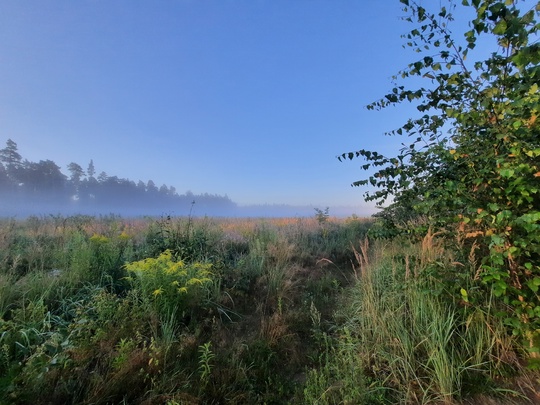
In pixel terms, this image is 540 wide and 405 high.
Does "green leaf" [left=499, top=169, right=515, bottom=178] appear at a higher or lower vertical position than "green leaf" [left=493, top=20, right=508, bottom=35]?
lower

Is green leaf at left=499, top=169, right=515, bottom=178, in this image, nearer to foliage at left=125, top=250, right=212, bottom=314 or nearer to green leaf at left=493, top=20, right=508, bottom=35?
green leaf at left=493, top=20, right=508, bottom=35

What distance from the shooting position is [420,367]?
8.10 ft

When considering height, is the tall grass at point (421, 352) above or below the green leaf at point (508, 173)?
below

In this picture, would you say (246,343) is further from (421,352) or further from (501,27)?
(501,27)

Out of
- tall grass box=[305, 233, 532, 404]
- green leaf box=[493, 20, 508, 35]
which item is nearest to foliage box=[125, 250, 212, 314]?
tall grass box=[305, 233, 532, 404]

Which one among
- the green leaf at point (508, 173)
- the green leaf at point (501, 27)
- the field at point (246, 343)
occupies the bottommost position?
the field at point (246, 343)

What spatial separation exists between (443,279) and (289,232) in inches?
252

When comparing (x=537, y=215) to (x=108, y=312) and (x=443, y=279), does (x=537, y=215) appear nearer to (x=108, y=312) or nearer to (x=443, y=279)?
(x=443, y=279)

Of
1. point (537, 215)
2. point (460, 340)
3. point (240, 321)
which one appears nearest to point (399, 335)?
point (460, 340)

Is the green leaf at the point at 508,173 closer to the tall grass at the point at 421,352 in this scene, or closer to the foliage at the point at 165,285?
the tall grass at the point at 421,352

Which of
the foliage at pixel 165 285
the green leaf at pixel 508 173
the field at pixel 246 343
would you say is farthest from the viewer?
the foliage at pixel 165 285

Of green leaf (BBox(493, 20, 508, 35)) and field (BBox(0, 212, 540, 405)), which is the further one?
field (BBox(0, 212, 540, 405))

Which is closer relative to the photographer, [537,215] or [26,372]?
[537,215]

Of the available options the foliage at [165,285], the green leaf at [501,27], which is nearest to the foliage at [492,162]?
the green leaf at [501,27]
